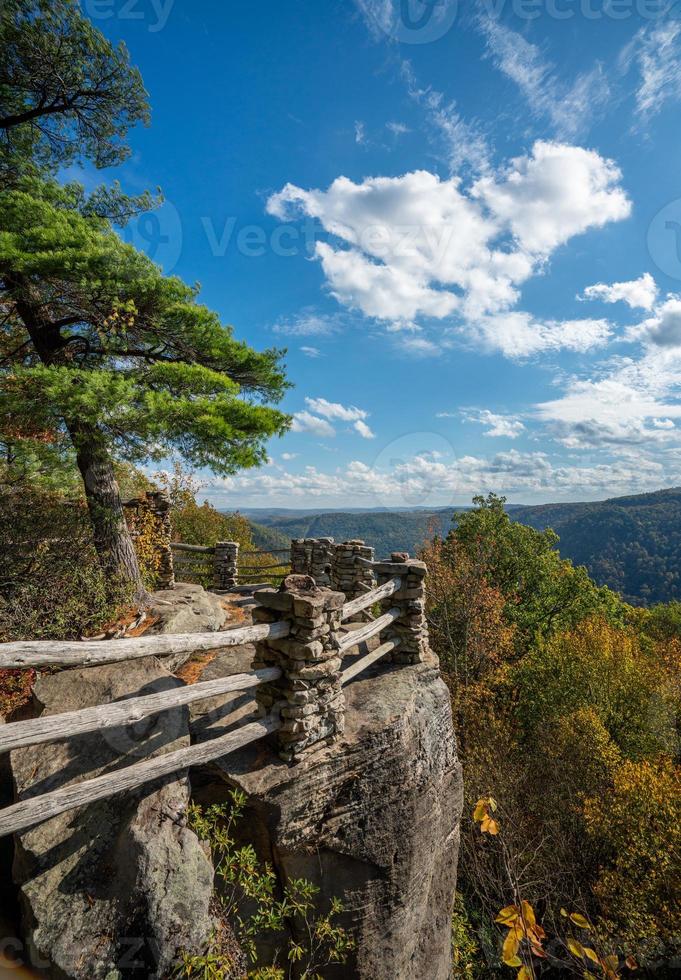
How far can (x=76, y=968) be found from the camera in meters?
2.78

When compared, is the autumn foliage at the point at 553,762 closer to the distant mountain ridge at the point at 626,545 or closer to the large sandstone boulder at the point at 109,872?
the large sandstone boulder at the point at 109,872

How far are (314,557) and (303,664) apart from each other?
9160mm

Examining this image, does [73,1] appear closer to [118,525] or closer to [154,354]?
[154,354]

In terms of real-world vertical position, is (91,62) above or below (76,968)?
above

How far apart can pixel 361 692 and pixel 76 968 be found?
12.3 ft

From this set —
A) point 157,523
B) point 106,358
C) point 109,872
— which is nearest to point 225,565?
point 157,523

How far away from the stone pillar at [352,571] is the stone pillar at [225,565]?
5.60 m

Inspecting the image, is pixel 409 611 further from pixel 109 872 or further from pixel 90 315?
pixel 90 315

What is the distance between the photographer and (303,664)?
450 centimetres

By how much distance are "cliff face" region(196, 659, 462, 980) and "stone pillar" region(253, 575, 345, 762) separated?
30 centimetres

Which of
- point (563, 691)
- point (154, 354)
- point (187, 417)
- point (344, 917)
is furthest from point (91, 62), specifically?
point (563, 691)

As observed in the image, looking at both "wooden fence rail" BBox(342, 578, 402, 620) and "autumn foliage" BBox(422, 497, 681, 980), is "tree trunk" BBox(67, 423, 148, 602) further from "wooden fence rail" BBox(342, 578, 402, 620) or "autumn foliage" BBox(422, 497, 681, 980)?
"autumn foliage" BBox(422, 497, 681, 980)

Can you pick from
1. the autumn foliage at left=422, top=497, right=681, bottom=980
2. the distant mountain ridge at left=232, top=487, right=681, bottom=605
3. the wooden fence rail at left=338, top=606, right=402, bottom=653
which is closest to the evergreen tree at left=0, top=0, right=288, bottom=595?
the wooden fence rail at left=338, top=606, right=402, bottom=653

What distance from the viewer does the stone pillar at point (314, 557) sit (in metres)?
13.5
